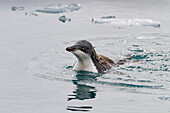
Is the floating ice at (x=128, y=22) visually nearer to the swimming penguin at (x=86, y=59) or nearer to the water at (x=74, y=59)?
the water at (x=74, y=59)

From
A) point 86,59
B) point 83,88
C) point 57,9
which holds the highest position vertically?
point 57,9

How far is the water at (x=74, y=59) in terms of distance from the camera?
9.09 meters

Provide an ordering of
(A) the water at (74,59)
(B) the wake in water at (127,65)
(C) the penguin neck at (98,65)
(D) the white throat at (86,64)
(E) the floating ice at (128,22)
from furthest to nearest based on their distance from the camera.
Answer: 1. (E) the floating ice at (128,22)
2. (C) the penguin neck at (98,65)
3. (D) the white throat at (86,64)
4. (B) the wake in water at (127,65)
5. (A) the water at (74,59)

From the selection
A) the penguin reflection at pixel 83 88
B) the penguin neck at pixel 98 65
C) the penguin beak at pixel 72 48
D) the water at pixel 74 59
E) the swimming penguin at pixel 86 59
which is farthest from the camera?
the penguin neck at pixel 98 65

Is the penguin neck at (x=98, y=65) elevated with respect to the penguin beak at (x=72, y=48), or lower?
lower

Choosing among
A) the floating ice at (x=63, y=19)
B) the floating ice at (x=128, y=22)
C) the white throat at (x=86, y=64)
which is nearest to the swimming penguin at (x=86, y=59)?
the white throat at (x=86, y=64)

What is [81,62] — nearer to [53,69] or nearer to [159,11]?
[53,69]

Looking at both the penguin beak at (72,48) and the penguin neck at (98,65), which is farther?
the penguin neck at (98,65)

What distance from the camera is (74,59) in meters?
13.5

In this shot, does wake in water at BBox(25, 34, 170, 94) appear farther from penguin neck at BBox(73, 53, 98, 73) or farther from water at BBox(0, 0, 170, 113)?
penguin neck at BBox(73, 53, 98, 73)

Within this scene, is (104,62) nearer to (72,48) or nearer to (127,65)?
(127,65)

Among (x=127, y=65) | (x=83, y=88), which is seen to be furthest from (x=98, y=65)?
(x=83, y=88)

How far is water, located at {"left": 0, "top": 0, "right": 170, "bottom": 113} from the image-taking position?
358 inches

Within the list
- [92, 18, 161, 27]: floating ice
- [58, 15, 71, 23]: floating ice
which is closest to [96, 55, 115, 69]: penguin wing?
[92, 18, 161, 27]: floating ice
